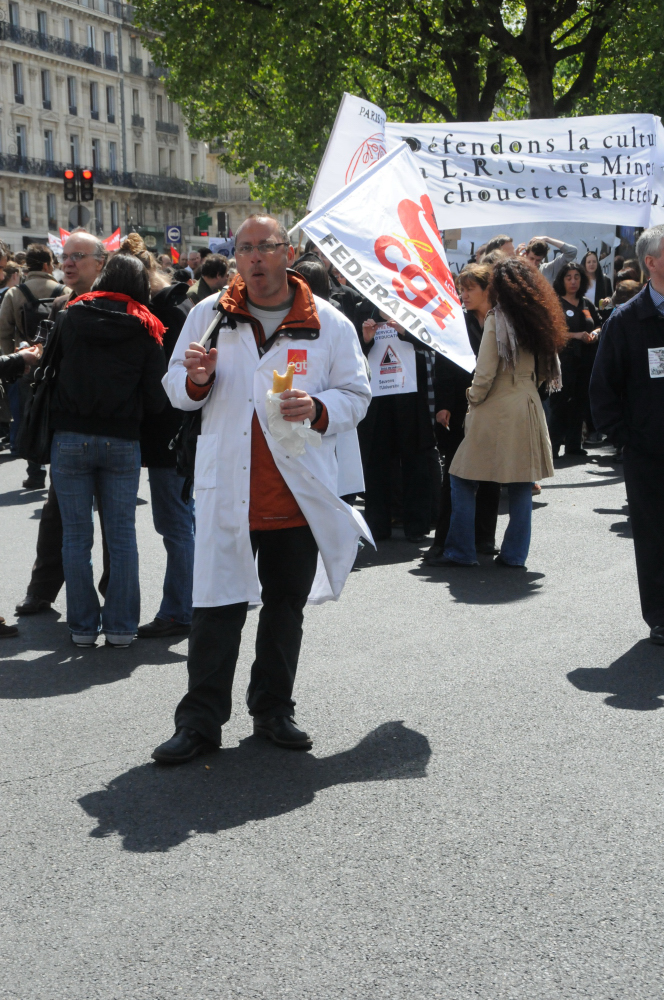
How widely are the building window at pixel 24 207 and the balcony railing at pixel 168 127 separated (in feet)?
44.8

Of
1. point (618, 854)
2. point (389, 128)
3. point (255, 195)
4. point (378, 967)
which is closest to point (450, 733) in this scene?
point (618, 854)

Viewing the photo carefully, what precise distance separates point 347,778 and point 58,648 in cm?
239

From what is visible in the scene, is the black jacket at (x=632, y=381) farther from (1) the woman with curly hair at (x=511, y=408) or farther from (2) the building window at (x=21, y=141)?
(2) the building window at (x=21, y=141)

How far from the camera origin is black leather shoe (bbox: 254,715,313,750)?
4.60 m

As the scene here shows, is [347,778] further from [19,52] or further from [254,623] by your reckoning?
[19,52]

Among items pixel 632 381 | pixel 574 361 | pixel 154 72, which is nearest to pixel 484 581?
pixel 632 381

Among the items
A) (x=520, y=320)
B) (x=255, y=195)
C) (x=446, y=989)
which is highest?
(x=255, y=195)

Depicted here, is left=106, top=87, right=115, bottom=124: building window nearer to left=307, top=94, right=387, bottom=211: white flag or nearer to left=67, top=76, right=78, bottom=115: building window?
left=67, top=76, right=78, bottom=115: building window

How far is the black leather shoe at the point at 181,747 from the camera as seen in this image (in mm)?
4426

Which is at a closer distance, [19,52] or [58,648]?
[58,648]

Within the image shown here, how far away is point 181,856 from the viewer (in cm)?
371

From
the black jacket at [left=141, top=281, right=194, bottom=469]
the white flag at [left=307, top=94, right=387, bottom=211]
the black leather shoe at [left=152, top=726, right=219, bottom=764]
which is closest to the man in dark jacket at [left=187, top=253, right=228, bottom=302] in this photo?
the white flag at [left=307, top=94, right=387, bottom=211]

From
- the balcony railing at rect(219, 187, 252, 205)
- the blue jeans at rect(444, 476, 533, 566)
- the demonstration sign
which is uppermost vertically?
the balcony railing at rect(219, 187, 252, 205)

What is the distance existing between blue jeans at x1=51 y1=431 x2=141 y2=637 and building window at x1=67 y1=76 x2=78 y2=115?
61890mm
